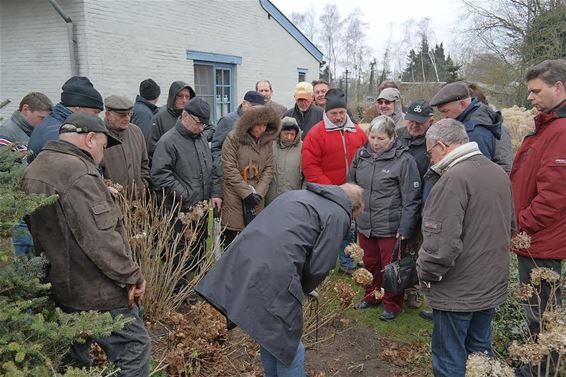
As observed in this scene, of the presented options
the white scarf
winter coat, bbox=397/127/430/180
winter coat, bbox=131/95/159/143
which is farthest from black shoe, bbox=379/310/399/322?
winter coat, bbox=131/95/159/143

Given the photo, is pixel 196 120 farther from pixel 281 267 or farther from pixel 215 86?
pixel 215 86

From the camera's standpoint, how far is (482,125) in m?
3.83

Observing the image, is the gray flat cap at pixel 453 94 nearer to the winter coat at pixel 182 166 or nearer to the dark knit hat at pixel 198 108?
the dark knit hat at pixel 198 108

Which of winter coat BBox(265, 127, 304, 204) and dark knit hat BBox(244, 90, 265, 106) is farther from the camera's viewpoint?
dark knit hat BBox(244, 90, 265, 106)

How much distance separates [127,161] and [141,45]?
558 centimetres

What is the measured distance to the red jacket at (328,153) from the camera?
16.4ft

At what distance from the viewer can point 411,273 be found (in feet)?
12.8

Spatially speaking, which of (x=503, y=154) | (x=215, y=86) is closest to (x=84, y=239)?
(x=503, y=154)

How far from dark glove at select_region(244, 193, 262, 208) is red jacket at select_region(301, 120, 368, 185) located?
0.63 meters

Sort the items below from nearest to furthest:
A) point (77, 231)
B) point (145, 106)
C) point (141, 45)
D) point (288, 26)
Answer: point (77, 231) → point (145, 106) → point (141, 45) → point (288, 26)

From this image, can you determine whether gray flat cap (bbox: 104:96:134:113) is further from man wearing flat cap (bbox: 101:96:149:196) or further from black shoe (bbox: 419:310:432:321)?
black shoe (bbox: 419:310:432:321)

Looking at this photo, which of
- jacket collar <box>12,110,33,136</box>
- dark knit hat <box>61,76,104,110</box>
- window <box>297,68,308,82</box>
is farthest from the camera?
window <box>297,68,308,82</box>

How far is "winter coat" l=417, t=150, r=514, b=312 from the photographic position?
2754 mm

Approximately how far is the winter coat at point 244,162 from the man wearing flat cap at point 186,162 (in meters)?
0.25
